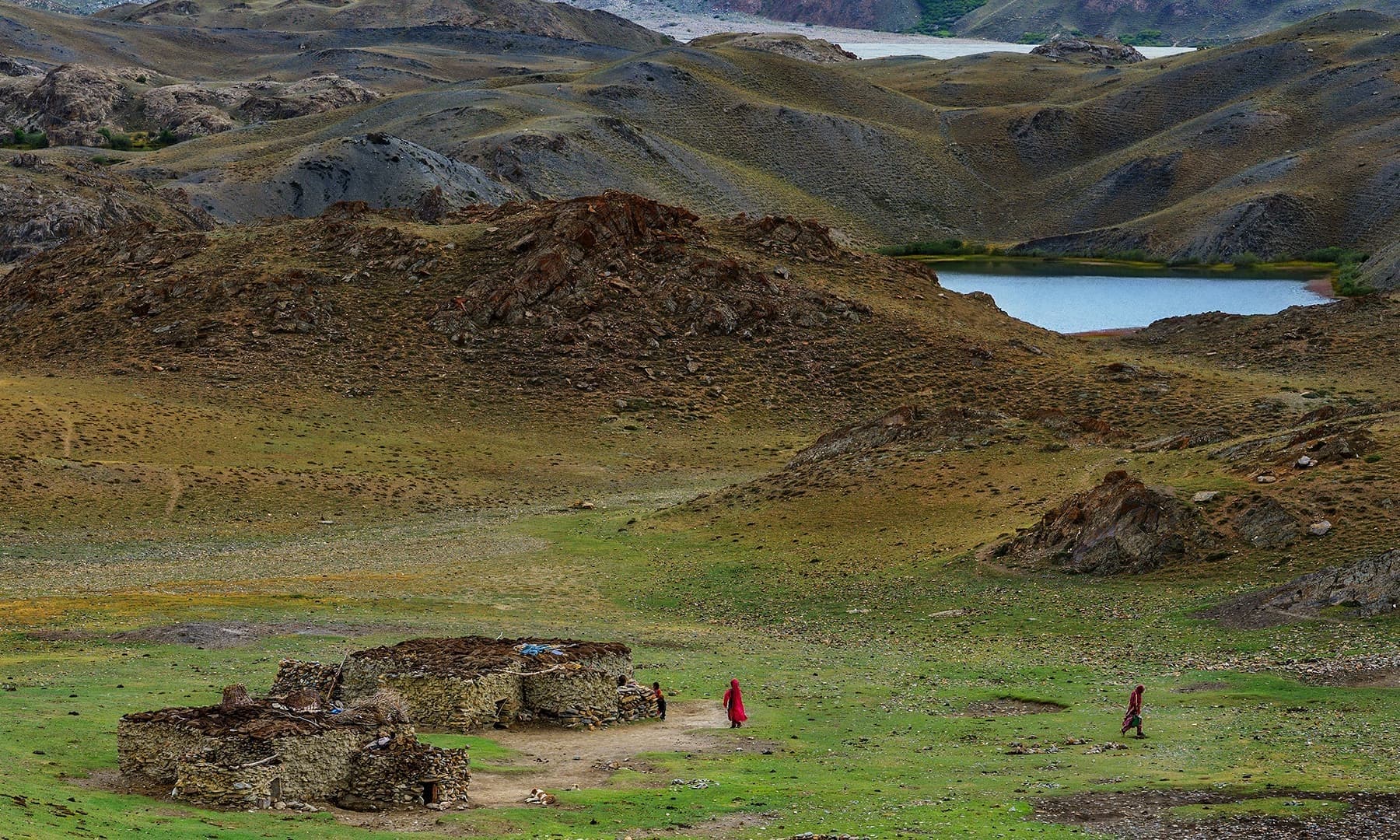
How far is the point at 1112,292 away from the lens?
463 feet

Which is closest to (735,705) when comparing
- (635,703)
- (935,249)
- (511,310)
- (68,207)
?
(635,703)

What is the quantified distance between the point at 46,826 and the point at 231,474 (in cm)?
4664

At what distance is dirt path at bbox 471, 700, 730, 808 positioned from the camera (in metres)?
25.0

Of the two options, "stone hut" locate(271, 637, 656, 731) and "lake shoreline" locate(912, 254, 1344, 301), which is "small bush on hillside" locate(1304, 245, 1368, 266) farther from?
"stone hut" locate(271, 637, 656, 731)

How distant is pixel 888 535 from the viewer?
5244 centimetres

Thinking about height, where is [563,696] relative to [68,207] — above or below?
below

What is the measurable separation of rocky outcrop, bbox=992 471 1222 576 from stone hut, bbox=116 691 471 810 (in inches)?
950

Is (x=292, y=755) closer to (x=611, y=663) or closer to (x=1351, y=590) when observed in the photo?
(x=611, y=663)

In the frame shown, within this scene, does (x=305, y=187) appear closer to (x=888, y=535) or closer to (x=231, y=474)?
(x=231, y=474)

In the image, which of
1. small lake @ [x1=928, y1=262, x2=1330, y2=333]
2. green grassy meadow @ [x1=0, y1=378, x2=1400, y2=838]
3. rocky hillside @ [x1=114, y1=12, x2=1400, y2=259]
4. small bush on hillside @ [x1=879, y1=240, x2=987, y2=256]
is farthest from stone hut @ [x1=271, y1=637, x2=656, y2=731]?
small bush on hillside @ [x1=879, y1=240, x2=987, y2=256]

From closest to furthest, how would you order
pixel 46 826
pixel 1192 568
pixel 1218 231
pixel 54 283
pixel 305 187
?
pixel 46 826
pixel 1192 568
pixel 54 283
pixel 305 187
pixel 1218 231

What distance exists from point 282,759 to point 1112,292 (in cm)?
12521

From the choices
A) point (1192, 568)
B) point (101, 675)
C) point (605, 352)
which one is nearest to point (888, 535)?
point (1192, 568)

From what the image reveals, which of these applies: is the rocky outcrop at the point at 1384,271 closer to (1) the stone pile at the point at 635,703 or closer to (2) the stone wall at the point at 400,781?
(1) the stone pile at the point at 635,703
